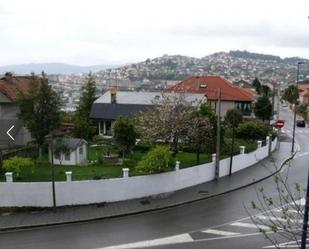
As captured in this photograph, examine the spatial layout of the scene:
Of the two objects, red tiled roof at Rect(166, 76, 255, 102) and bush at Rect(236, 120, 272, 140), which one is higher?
red tiled roof at Rect(166, 76, 255, 102)

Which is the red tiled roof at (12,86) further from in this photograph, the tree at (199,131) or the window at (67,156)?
the tree at (199,131)

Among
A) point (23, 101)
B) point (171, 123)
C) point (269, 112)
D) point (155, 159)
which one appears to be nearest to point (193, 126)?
point (171, 123)

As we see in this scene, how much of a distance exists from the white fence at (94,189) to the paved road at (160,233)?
218cm

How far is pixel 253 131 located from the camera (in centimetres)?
3781

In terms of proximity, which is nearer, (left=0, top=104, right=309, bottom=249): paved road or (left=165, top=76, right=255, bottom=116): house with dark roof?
(left=0, top=104, right=309, bottom=249): paved road

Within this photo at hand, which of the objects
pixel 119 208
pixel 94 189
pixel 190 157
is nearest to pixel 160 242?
pixel 119 208

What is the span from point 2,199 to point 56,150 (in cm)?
833

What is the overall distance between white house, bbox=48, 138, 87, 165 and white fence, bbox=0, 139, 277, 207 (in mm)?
7555

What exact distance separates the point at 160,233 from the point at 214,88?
4344 centimetres

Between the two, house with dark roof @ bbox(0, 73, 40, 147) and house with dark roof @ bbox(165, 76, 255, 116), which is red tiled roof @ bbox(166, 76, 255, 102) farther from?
house with dark roof @ bbox(0, 73, 40, 147)

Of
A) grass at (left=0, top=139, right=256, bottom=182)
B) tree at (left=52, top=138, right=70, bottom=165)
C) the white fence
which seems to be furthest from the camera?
tree at (left=52, top=138, right=70, bottom=165)

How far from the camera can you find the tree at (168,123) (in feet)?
94.4

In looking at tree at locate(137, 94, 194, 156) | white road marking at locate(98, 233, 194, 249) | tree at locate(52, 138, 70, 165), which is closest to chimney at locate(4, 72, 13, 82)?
tree at locate(52, 138, 70, 165)

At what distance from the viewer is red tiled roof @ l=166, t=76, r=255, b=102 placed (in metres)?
57.6
